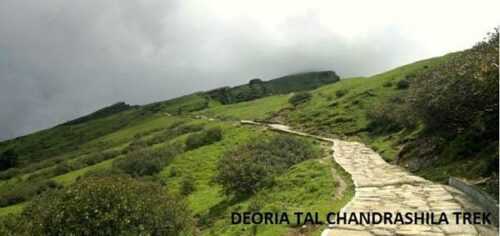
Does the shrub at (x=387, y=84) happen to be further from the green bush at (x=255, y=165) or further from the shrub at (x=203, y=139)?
the green bush at (x=255, y=165)

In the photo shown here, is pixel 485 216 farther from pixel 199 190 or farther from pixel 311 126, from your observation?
pixel 311 126

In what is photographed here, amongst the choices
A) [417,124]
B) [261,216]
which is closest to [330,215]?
[261,216]

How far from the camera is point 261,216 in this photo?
17.7 m

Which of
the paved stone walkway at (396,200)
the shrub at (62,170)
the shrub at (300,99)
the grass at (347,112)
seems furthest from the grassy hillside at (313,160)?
the shrub at (300,99)

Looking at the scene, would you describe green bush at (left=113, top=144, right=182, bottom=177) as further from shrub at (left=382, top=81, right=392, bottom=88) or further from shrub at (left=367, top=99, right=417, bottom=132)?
shrub at (left=382, top=81, right=392, bottom=88)

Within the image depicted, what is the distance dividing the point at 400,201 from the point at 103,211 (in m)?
10.3

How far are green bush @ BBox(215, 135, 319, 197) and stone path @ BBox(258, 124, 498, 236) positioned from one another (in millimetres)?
5800

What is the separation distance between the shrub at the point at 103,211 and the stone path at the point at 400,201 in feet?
23.9

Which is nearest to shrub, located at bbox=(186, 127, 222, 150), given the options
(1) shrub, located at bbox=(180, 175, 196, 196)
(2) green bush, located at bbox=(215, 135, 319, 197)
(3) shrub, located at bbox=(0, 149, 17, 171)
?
(1) shrub, located at bbox=(180, 175, 196, 196)

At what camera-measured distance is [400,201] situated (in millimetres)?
15297

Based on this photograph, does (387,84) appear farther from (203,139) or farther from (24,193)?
(24,193)

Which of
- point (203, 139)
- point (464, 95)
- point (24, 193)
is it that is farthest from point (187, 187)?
point (24, 193)

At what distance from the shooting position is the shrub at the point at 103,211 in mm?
15156

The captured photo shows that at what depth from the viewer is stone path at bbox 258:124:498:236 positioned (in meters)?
11.8
